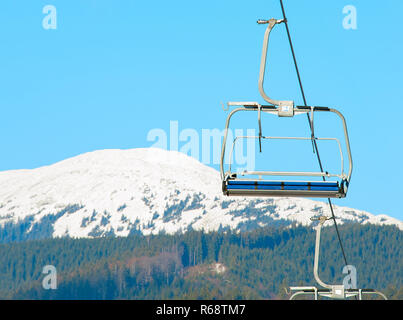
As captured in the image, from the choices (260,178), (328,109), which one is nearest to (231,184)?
(260,178)

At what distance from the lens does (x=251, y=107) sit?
54.0ft
